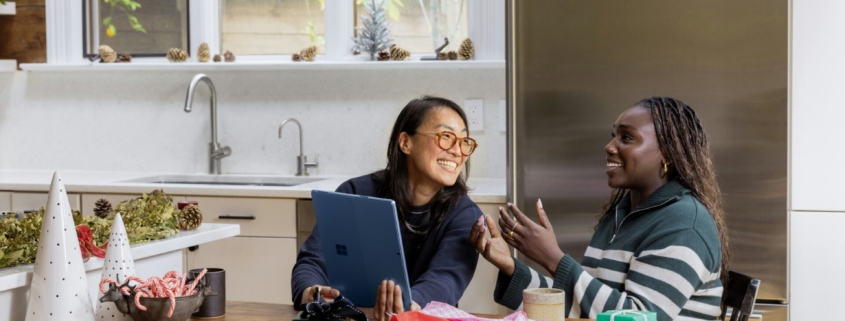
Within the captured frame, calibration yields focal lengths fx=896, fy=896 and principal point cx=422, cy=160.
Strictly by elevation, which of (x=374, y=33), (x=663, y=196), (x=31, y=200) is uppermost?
(x=374, y=33)

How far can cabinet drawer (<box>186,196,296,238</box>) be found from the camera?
320 cm

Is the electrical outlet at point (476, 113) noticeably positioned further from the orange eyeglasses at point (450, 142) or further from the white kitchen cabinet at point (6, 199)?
the white kitchen cabinet at point (6, 199)

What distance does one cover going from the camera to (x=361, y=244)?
5.48 feet

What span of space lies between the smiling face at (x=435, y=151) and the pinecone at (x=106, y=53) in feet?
7.44

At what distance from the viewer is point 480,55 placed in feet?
11.8

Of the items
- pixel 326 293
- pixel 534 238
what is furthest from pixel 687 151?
pixel 326 293

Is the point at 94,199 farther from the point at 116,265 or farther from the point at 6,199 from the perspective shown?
the point at 116,265

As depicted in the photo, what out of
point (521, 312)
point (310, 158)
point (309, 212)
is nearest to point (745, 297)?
point (521, 312)

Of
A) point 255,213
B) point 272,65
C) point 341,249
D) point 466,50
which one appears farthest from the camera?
point 272,65

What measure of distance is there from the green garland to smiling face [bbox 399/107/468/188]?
55 centimetres

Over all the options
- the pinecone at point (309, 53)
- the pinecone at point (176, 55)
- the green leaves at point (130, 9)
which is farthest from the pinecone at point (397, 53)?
the green leaves at point (130, 9)

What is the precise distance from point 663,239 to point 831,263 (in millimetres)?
1269

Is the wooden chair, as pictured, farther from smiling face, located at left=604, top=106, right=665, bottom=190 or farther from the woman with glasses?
the woman with glasses

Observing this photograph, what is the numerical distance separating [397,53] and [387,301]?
2.12 meters
